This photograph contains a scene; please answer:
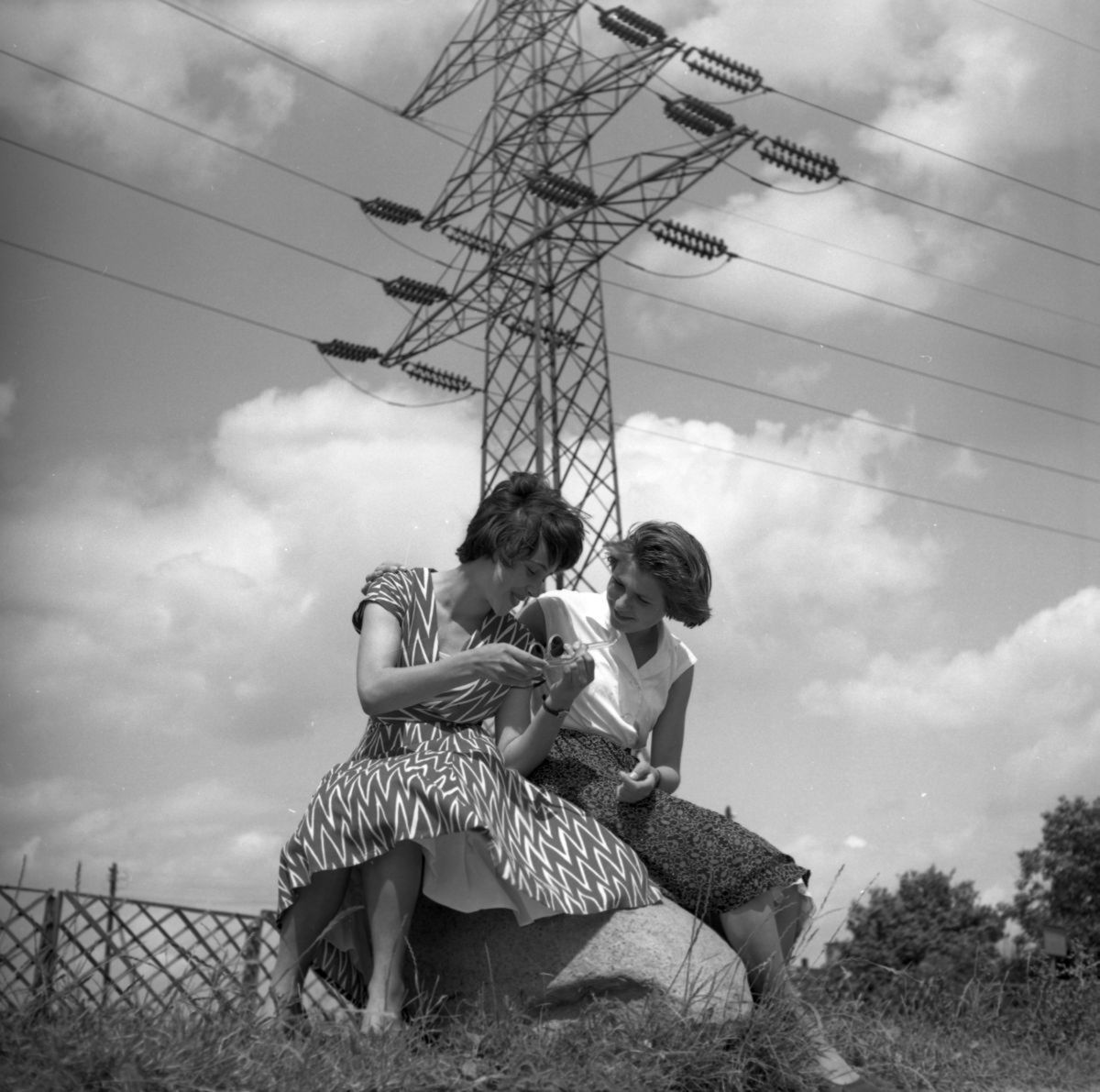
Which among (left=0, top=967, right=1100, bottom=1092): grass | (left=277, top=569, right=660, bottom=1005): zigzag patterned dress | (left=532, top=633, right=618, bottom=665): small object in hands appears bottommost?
(left=0, top=967, right=1100, bottom=1092): grass

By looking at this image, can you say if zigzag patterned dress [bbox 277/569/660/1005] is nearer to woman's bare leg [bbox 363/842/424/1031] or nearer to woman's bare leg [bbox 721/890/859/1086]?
woman's bare leg [bbox 363/842/424/1031]

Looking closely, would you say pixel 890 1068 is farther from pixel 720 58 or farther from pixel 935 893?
pixel 935 893

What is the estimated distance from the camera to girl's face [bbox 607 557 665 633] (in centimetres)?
461

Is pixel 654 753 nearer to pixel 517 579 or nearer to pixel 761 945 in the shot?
pixel 761 945

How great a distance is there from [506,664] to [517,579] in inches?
17.0

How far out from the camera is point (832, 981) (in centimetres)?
564

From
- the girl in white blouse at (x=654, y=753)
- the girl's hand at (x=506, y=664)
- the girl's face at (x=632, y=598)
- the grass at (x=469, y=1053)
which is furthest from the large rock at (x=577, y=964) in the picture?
the girl's face at (x=632, y=598)

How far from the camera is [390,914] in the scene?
13.1 feet

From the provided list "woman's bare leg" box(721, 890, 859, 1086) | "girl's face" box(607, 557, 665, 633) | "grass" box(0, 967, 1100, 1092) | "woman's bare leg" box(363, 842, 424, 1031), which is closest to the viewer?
"grass" box(0, 967, 1100, 1092)

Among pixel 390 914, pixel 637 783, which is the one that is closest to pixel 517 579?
pixel 637 783

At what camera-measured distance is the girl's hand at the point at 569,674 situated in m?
4.14

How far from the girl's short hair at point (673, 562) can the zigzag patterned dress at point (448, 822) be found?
18.6 inches

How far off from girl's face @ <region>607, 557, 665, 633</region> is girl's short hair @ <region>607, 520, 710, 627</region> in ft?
0.07

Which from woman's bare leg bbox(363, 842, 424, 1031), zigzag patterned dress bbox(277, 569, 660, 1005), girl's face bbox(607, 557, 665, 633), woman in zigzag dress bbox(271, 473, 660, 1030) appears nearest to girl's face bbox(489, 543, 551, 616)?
woman in zigzag dress bbox(271, 473, 660, 1030)
